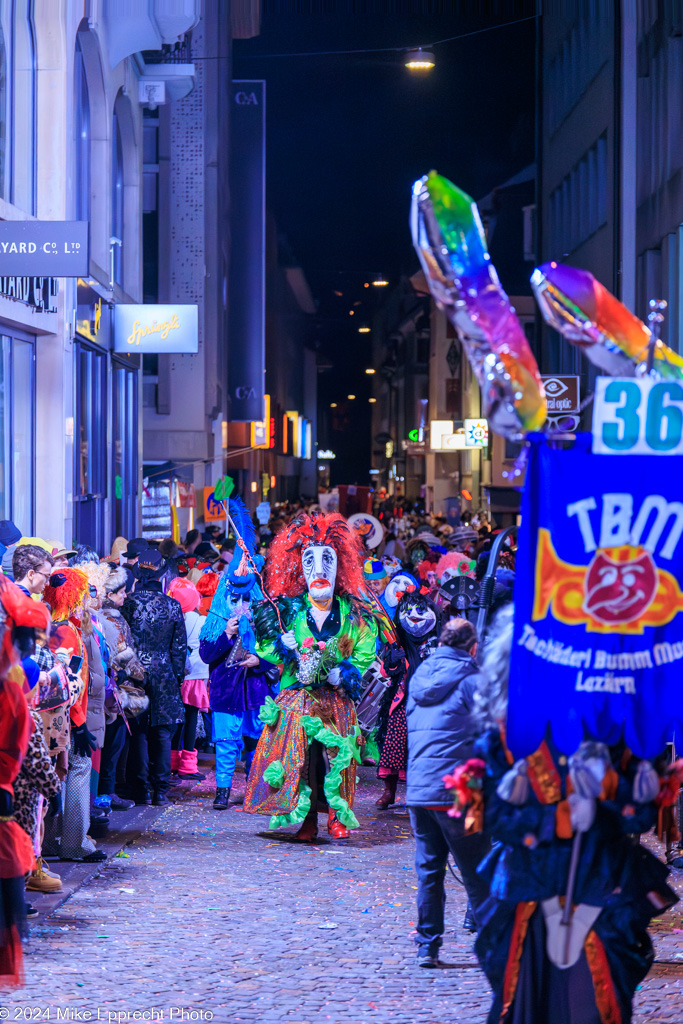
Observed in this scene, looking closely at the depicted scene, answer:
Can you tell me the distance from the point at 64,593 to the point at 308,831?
106 inches

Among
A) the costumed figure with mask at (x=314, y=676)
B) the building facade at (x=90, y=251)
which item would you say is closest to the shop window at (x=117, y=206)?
the building facade at (x=90, y=251)

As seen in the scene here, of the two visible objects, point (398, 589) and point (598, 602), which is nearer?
point (598, 602)

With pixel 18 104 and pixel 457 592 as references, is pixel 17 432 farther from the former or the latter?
pixel 457 592

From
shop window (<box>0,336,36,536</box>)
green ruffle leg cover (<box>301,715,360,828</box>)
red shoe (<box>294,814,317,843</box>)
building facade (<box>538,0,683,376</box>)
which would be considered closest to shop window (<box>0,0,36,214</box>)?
shop window (<box>0,336,36,536</box>)

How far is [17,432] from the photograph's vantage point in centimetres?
1362

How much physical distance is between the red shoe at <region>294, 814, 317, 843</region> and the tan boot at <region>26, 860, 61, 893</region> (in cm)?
216

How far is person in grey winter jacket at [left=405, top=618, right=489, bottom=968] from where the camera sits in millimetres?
6172

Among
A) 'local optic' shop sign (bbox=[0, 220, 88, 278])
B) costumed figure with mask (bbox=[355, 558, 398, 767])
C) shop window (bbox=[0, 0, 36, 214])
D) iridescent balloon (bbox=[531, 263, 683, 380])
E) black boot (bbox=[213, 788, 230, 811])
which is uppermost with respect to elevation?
shop window (bbox=[0, 0, 36, 214])

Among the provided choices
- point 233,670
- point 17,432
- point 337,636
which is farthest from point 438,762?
point 17,432

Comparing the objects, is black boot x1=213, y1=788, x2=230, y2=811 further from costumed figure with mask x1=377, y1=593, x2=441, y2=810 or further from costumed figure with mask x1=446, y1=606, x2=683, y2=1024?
costumed figure with mask x1=446, y1=606, x2=683, y2=1024

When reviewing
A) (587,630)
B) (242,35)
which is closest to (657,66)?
(587,630)

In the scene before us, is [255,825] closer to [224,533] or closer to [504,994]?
[504,994]

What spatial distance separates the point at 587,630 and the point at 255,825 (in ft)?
19.9

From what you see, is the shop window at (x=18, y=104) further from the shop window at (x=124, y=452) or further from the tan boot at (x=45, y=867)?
the tan boot at (x=45, y=867)
